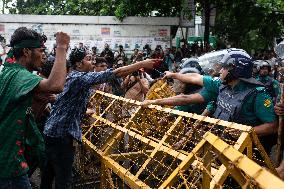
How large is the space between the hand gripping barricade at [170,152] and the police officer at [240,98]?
22cm

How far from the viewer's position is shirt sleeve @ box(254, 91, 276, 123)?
12.8 ft

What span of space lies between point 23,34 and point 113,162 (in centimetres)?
195

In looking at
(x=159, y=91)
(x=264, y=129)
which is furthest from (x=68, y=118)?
(x=159, y=91)

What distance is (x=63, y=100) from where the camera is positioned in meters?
4.60

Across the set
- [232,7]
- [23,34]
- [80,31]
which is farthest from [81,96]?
[232,7]

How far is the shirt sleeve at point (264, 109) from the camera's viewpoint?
389 cm

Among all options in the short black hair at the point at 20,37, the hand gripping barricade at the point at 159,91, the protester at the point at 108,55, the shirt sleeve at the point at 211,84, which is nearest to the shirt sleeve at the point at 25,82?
the short black hair at the point at 20,37

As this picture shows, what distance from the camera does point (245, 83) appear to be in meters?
4.23

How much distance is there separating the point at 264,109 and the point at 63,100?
2.18 meters

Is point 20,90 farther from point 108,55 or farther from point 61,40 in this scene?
point 108,55

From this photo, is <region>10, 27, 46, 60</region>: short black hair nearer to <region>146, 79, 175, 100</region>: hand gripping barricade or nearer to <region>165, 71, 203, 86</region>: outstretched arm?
<region>165, 71, 203, 86</region>: outstretched arm

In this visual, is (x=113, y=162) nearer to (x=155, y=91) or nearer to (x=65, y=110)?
(x=65, y=110)

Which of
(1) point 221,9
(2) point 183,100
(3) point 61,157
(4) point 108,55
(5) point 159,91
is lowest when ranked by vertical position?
(3) point 61,157

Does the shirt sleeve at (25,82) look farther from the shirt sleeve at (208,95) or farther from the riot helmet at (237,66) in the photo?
the shirt sleeve at (208,95)
